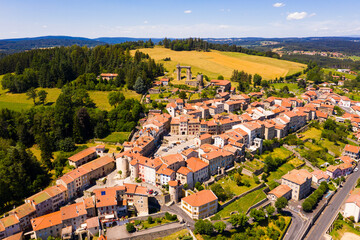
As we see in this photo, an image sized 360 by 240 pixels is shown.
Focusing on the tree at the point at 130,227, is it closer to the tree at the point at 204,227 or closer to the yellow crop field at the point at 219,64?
the tree at the point at 204,227

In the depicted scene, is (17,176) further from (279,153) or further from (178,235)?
(279,153)

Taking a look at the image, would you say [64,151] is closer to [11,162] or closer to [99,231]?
[11,162]

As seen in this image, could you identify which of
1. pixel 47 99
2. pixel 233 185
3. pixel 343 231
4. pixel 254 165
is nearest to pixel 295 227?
pixel 343 231

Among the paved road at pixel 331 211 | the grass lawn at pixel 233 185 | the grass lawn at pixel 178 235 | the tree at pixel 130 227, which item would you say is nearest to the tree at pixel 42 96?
the tree at pixel 130 227

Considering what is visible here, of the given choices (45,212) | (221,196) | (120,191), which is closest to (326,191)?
(221,196)

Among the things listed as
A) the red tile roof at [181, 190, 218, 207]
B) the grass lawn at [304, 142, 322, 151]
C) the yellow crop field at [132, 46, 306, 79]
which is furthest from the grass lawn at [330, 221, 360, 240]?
the yellow crop field at [132, 46, 306, 79]

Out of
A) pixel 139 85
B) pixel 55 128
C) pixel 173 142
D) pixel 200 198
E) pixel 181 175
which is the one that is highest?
pixel 139 85
